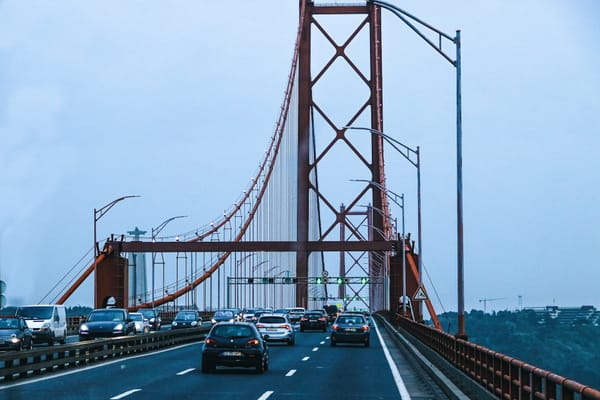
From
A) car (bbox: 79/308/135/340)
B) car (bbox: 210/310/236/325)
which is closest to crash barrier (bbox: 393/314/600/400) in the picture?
car (bbox: 79/308/135/340)

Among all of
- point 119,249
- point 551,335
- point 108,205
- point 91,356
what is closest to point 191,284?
point 119,249

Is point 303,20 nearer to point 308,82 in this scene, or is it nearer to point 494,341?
point 308,82

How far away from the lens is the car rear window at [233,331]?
2877 cm

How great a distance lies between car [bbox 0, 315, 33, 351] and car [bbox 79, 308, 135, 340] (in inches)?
201

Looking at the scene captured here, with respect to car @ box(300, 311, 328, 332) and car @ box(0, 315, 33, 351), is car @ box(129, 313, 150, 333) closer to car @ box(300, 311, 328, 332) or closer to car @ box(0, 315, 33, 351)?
car @ box(300, 311, 328, 332)

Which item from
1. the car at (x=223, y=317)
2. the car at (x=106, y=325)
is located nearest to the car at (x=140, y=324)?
the car at (x=106, y=325)

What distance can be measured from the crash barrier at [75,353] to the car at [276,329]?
3.77 meters

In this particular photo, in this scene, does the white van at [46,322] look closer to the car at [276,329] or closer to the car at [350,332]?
the car at [276,329]

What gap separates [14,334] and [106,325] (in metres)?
7.46

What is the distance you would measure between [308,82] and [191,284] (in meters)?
24.5

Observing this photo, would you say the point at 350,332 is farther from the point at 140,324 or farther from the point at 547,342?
the point at 547,342

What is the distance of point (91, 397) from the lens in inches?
819

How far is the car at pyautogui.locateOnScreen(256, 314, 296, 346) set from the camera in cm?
4906

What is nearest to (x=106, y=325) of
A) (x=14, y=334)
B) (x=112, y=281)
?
(x=14, y=334)
